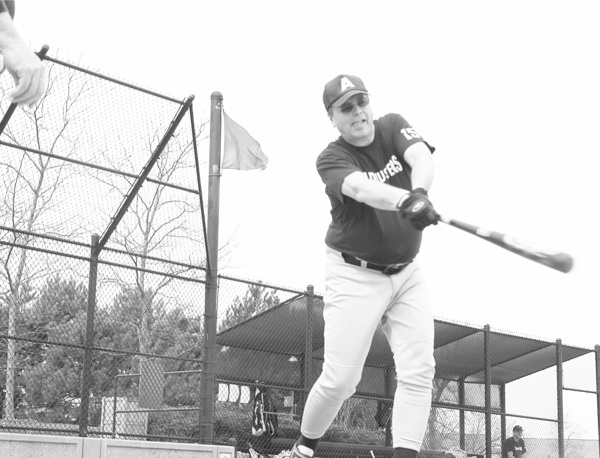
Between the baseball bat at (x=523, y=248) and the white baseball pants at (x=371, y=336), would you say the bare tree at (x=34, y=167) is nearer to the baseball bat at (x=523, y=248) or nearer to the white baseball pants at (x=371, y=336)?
the white baseball pants at (x=371, y=336)

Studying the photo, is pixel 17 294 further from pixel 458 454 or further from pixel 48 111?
pixel 458 454

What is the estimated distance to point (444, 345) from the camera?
1548 centimetres

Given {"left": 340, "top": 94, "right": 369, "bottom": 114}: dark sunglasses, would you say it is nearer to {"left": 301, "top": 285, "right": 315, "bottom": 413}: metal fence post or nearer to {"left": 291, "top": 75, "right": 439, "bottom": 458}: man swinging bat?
{"left": 291, "top": 75, "right": 439, "bottom": 458}: man swinging bat

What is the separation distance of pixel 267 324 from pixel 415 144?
8321 millimetres

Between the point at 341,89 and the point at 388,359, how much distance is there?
36.2 ft

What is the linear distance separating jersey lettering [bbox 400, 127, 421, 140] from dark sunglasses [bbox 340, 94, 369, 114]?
0.80ft

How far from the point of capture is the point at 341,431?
13.7m

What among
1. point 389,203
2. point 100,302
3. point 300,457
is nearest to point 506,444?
point 100,302

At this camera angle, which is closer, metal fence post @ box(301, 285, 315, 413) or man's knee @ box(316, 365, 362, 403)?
man's knee @ box(316, 365, 362, 403)

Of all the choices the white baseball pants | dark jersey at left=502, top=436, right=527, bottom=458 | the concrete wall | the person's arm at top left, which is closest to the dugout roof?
dark jersey at left=502, top=436, right=527, bottom=458

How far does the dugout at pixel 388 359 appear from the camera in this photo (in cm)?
1246

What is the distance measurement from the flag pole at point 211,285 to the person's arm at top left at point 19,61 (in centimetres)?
706

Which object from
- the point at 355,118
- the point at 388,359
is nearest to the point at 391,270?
the point at 355,118

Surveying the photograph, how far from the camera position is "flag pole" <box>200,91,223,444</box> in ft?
31.8
